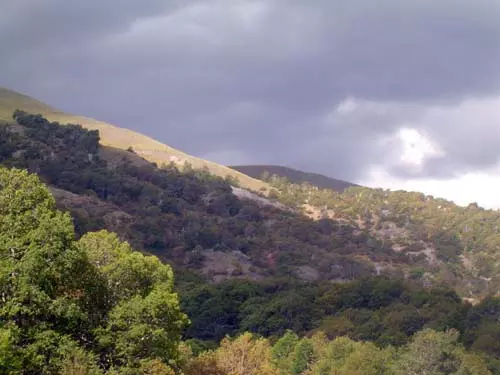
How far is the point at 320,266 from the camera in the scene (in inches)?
7200

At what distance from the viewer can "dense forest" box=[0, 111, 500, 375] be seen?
31.2 metres

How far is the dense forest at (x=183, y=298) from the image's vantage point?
31250 millimetres

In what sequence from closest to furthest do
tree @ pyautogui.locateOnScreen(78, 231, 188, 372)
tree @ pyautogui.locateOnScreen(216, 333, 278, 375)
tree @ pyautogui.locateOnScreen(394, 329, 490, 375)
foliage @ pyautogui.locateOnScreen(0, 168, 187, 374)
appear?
foliage @ pyautogui.locateOnScreen(0, 168, 187, 374), tree @ pyautogui.locateOnScreen(78, 231, 188, 372), tree @ pyautogui.locateOnScreen(216, 333, 278, 375), tree @ pyautogui.locateOnScreen(394, 329, 490, 375)

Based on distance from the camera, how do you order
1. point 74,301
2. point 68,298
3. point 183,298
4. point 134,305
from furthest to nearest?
point 183,298 < point 134,305 < point 74,301 < point 68,298

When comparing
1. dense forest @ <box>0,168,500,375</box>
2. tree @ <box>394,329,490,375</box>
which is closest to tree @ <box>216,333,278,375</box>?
dense forest @ <box>0,168,500,375</box>

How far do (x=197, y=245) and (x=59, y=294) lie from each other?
146m

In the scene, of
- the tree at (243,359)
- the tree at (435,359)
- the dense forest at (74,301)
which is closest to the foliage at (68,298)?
the dense forest at (74,301)

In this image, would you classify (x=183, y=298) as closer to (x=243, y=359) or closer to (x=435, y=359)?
(x=435, y=359)

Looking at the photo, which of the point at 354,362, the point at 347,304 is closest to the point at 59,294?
the point at 354,362

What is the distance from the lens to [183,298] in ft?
409

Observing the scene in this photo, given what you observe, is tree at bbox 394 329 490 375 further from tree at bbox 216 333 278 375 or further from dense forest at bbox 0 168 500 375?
dense forest at bbox 0 168 500 375

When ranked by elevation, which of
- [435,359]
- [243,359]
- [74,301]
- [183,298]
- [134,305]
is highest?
[134,305]

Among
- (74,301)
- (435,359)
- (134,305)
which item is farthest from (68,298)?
(435,359)

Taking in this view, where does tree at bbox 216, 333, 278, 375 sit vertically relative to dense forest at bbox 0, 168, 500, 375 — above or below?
below
